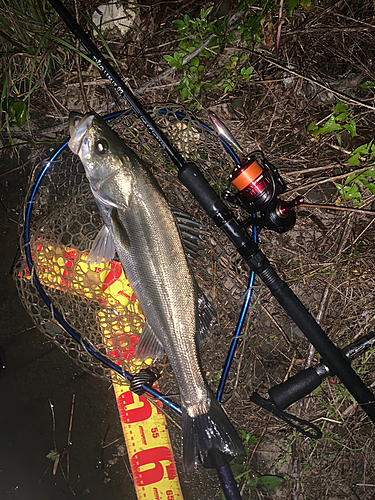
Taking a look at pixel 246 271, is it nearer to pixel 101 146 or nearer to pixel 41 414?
pixel 101 146

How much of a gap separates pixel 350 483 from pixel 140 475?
1.79 meters

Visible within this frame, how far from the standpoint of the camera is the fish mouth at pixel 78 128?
2.03 metres

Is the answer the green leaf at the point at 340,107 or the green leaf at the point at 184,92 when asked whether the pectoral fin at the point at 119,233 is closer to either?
the green leaf at the point at 184,92

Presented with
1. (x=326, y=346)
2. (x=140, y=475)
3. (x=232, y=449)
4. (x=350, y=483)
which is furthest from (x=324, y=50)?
(x=140, y=475)

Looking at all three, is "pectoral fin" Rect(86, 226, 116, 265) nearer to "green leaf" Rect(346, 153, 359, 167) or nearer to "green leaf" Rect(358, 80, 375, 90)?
"green leaf" Rect(346, 153, 359, 167)

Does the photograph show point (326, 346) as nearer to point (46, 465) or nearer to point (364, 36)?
point (364, 36)

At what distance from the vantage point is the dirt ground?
8.64 feet

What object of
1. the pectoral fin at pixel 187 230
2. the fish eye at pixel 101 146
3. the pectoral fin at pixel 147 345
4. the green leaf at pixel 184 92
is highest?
the green leaf at pixel 184 92

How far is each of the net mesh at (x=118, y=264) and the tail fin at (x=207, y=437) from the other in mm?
608

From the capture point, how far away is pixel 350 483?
2.87 m

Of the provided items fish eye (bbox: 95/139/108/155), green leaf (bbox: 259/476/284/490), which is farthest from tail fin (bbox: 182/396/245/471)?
fish eye (bbox: 95/139/108/155)

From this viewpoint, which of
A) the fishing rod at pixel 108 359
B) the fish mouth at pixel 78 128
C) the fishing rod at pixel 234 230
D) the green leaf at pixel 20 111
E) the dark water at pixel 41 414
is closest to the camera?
the fish mouth at pixel 78 128

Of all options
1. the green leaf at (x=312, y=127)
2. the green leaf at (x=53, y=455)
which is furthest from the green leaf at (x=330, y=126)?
the green leaf at (x=53, y=455)

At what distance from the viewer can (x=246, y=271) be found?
2660 mm
